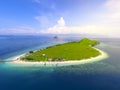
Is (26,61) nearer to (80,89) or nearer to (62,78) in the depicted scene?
(62,78)

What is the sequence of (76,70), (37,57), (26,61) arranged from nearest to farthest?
1. (76,70)
2. (26,61)
3. (37,57)

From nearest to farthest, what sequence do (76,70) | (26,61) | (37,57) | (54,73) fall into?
(54,73) → (76,70) → (26,61) → (37,57)

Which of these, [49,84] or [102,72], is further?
[102,72]

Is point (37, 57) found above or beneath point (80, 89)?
above

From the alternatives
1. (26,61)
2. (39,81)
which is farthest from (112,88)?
(26,61)

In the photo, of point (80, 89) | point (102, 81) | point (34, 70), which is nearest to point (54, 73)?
point (34, 70)

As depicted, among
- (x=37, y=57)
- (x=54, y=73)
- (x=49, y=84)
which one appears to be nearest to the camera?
(x=49, y=84)

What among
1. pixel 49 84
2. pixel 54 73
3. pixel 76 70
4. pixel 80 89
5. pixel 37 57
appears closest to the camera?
pixel 80 89

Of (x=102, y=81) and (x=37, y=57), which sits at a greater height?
(x=37, y=57)

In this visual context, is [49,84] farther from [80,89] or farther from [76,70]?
[76,70]
